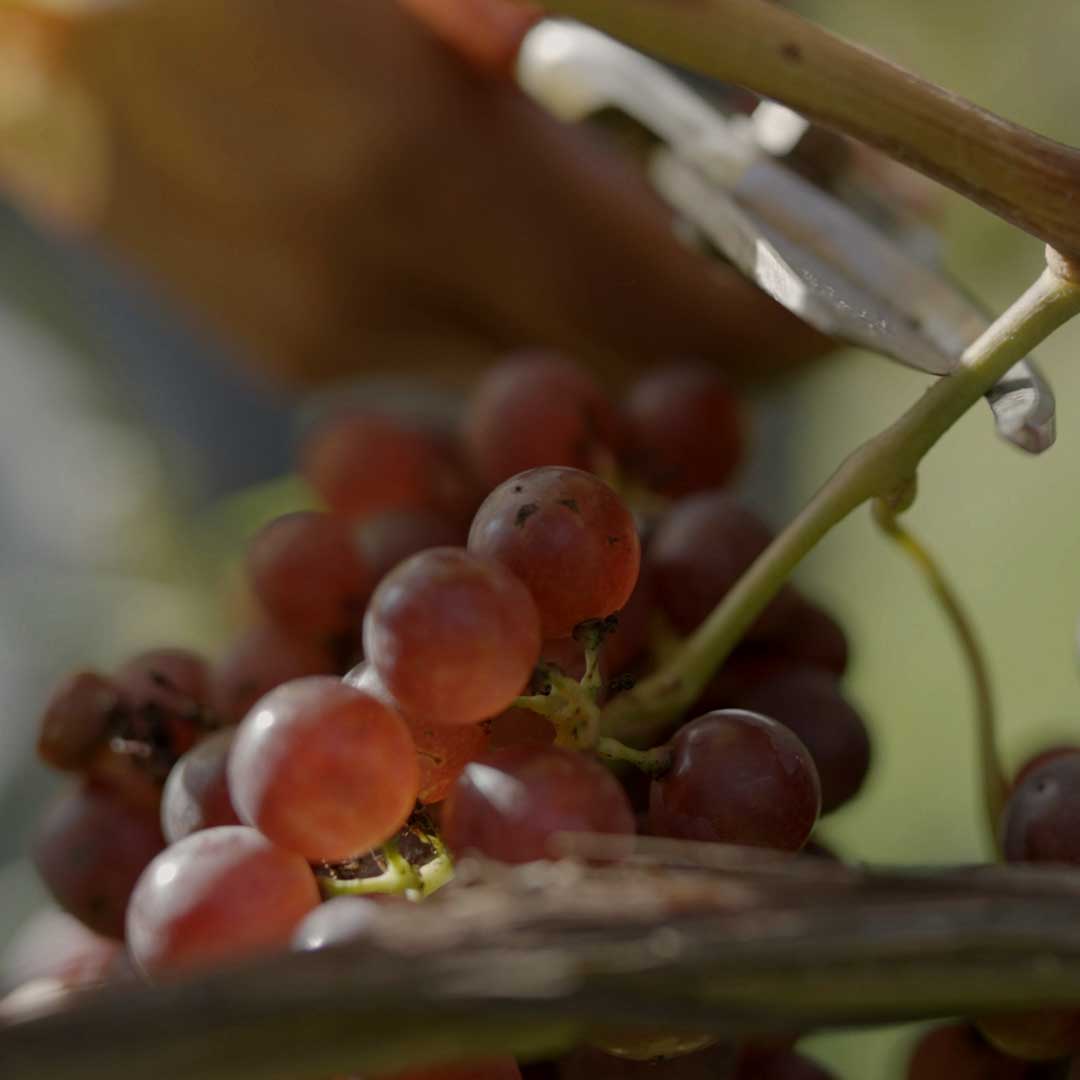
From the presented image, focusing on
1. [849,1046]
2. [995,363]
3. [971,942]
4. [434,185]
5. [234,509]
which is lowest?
[849,1046]

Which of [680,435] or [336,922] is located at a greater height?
[680,435]

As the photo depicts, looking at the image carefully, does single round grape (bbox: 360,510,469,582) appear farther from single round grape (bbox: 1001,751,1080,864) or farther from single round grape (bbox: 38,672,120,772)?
single round grape (bbox: 1001,751,1080,864)

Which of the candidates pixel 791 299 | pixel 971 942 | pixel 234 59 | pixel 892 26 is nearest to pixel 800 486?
pixel 892 26

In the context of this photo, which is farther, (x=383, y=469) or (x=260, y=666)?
(x=383, y=469)

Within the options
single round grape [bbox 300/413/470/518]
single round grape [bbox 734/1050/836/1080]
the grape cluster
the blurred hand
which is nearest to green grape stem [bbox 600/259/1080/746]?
the grape cluster

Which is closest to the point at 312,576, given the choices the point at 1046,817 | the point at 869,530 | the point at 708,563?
the point at 708,563

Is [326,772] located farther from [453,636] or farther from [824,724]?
[824,724]

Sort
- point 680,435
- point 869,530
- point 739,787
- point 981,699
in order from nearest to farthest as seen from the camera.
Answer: point 739,787 → point 981,699 → point 680,435 → point 869,530

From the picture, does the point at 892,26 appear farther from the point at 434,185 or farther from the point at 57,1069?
the point at 57,1069
